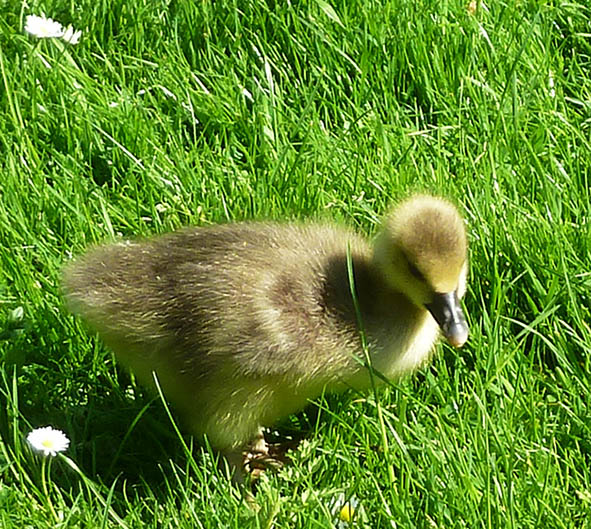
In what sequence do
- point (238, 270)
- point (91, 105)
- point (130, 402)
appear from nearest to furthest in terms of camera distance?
point (238, 270), point (130, 402), point (91, 105)

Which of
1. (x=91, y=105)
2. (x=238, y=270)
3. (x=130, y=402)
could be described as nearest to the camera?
(x=238, y=270)

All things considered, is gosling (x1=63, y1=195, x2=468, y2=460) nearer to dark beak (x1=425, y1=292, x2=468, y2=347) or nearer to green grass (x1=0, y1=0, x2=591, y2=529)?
dark beak (x1=425, y1=292, x2=468, y2=347)

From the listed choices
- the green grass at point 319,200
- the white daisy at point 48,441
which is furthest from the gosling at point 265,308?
the white daisy at point 48,441

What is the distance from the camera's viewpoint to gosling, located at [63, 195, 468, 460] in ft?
9.48

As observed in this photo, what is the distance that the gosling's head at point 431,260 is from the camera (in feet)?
9.48

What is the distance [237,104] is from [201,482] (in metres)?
1.43

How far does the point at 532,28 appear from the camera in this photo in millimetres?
4121

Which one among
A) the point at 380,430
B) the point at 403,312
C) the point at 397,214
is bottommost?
the point at 380,430

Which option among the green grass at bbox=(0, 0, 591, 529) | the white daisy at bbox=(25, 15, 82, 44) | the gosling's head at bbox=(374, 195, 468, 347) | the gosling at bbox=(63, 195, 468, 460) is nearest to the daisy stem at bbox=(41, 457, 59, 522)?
the green grass at bbox=(0, 0, 591, 529)

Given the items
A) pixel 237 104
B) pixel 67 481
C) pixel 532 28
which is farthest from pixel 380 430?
pixel 532 28

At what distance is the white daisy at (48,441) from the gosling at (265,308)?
224 millimetres

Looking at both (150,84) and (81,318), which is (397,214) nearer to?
(81,318)

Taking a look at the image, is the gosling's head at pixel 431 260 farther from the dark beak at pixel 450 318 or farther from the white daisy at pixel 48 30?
the white daisy at pixel 48 30

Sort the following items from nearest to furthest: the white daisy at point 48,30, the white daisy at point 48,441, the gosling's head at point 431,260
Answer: the gosling's head at point 431,260
the white daisy at point 48,441
the white daisy at point 48,30
